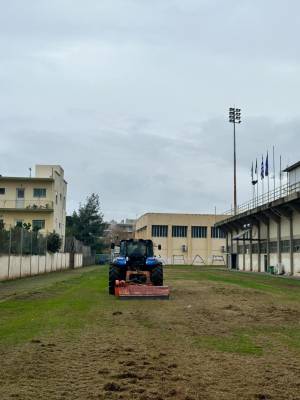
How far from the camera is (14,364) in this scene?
9039 mm

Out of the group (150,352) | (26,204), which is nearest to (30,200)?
(26,204)

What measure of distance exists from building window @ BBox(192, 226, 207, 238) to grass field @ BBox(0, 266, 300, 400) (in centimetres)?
9409

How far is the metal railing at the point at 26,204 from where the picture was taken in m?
74.1

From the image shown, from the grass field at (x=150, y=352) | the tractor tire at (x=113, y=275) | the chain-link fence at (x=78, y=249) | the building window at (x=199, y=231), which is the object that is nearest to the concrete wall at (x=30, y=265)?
the chain-link fence at (x=78, y=249)

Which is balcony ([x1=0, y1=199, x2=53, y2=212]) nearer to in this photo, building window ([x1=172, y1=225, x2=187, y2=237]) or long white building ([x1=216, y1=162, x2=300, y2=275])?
long white building ([x1=216, y1=162, x2=300, y2=275])

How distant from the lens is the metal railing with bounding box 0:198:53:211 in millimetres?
74125

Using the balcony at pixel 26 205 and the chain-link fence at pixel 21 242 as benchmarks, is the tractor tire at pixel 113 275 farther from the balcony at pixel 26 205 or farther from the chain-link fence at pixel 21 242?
the balcony at pixel 26 205

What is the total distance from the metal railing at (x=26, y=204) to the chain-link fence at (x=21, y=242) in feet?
84.1

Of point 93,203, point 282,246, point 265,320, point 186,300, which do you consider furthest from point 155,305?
point 93,203

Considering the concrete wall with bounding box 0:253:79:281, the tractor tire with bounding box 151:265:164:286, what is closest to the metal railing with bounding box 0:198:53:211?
the concrete wall with bounding box 0:253:79:281

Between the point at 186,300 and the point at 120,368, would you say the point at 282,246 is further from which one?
the point at 120,368

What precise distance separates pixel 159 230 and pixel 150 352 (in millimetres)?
101800

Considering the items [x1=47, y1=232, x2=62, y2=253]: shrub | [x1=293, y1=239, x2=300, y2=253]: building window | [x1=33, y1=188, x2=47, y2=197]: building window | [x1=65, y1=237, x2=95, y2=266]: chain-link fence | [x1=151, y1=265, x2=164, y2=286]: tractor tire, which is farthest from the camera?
[x1=33, y1=188, x2=47, y2=197]: building window

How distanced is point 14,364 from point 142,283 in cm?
1441
